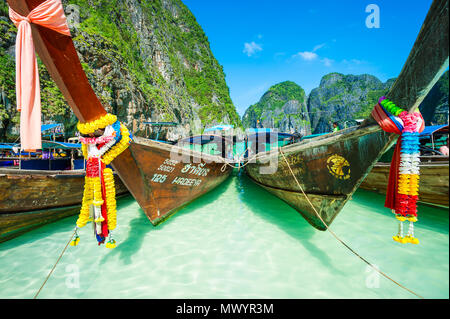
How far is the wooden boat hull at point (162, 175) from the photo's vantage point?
3361mm

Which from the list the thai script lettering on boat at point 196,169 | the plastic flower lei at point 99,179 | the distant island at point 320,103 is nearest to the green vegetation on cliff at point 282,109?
the distant island at point 320,103

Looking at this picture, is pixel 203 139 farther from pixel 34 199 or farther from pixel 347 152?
pixel 347 152

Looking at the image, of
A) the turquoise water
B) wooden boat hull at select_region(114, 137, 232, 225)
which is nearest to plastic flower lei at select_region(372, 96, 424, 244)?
the turquoise water

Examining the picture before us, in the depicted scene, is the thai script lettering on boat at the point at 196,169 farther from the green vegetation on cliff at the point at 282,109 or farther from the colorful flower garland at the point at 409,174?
the green vegetation on cliff at the point at 282,109

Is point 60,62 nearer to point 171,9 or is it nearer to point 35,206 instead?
point 35,206

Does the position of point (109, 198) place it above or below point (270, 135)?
below

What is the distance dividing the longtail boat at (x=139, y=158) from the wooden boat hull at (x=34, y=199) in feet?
5.74

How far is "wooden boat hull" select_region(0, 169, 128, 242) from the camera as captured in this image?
3189 mm

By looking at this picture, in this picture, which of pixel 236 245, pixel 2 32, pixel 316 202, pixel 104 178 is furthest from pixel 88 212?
pixel 2 32

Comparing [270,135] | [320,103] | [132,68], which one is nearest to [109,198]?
[270,135]

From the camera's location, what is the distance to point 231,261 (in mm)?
3080

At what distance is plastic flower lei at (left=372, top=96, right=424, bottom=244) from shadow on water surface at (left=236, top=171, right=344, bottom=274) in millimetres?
1329

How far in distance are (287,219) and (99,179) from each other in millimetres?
3978

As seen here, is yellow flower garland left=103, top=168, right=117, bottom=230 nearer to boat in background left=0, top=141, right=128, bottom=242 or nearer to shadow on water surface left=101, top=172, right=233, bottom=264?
shadow on water surface left=101, top=172, right=233, bottom=264
